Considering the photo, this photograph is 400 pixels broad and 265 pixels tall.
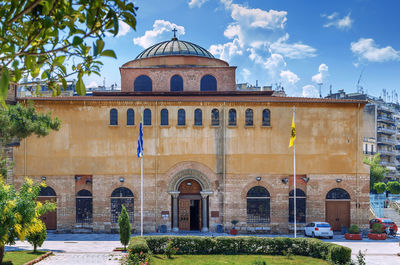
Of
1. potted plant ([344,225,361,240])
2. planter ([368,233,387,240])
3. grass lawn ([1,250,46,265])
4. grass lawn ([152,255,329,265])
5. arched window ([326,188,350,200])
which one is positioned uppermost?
arched window ([326,188,350,200])

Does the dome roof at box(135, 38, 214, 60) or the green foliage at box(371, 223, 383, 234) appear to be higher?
the dome roof at box(135, 38, 214, 60)

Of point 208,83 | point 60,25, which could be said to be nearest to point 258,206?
point 208,83

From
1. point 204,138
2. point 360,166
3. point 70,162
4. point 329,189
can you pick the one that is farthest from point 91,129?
point 360,166

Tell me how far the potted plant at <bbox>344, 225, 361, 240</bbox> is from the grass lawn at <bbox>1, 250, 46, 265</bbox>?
18143 mm

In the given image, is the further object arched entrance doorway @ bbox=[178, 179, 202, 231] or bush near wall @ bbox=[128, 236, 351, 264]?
arched entrance doorway @ bbox=[178, 179, 202, 231]

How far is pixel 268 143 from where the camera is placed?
27.8 meters

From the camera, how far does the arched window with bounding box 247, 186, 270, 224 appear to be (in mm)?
26984

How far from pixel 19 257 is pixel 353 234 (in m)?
19.5

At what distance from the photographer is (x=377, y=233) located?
88.1 ft

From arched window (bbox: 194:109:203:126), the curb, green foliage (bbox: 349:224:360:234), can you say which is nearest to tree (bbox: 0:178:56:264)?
the curb

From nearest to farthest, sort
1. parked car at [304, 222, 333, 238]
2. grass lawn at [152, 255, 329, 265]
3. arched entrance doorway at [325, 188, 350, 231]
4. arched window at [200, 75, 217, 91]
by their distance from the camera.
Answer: grass lawn at [152, 255, 329, 265]
parked car at [304, 222, 333, 238]
arched entrance doorway at [325, 188, 350, 231]
arched window at [200, 75, 217, 91]

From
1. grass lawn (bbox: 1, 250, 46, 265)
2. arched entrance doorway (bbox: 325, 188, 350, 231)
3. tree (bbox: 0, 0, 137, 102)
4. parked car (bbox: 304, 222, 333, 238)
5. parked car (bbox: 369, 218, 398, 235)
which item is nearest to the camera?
tree (bbox: 0, 0, 137, 102)

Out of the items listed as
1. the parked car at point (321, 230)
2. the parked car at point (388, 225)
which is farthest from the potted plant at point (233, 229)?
the parked car at point (388, 225)

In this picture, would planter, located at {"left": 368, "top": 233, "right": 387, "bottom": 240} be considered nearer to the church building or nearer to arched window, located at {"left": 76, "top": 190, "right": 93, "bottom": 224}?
the church building
